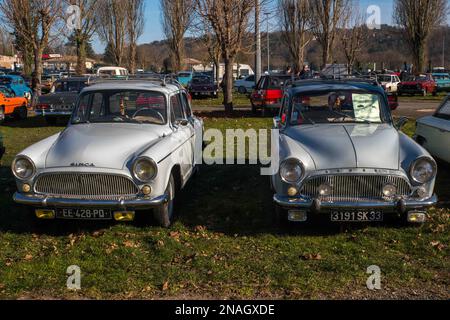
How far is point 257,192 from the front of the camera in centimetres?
827

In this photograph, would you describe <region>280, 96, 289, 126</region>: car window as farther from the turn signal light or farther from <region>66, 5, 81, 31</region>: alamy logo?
<region>66, 5, 81, 31</region>: alamy logo

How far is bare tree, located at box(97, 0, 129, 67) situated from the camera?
41688 millimetres

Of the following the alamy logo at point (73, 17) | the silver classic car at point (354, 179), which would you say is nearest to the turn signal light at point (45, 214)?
the silver classic car at point (354, 179)

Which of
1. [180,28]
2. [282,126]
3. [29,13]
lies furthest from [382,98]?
[180,28]

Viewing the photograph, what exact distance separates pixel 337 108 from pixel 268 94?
11597mm

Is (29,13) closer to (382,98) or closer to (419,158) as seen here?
(382,98)

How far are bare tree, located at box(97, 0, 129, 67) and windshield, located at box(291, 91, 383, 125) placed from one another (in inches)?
1419

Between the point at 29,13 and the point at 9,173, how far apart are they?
16.9 metres

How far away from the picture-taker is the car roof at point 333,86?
765cm

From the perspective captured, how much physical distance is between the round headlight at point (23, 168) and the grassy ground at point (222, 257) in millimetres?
693

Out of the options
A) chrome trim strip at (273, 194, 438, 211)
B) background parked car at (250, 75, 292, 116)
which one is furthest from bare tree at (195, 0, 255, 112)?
chrome trim strip at (273, 194, 438, 211)

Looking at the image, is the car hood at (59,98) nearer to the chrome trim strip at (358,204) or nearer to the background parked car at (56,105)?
the background parked car at (56,105)

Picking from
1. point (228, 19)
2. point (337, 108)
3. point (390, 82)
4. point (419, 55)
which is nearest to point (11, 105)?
point (228, 19)

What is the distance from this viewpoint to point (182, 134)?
7.60m
